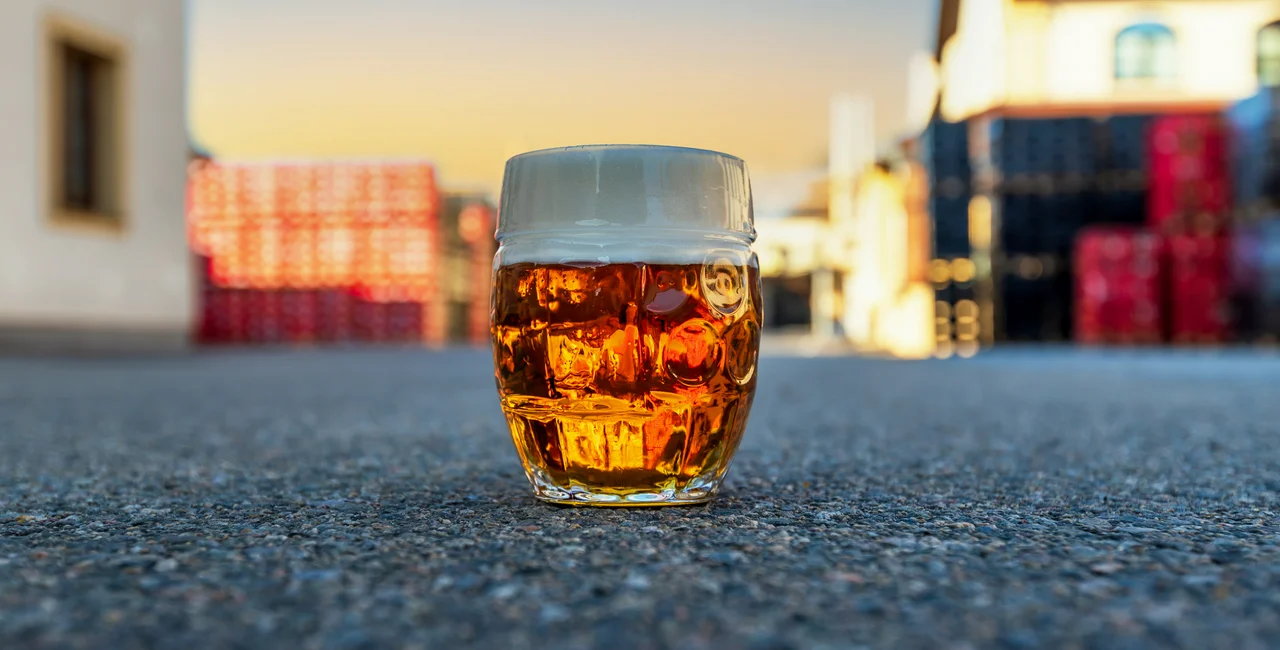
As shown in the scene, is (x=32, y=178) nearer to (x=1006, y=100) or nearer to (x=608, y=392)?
(x=608, y=392)

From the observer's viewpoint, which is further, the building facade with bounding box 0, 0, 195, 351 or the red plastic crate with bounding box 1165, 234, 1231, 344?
the red plastic crate with bounding box 1165, 234, 1231, 344

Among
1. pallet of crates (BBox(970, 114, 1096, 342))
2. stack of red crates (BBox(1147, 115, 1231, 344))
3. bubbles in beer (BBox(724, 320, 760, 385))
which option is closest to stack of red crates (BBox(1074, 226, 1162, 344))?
stack of red crates (BBox(1147, 115, 1231, 344))

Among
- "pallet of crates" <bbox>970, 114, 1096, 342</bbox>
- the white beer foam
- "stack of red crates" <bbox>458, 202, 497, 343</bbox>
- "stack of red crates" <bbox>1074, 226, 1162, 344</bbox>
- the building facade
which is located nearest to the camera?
the white beer foam

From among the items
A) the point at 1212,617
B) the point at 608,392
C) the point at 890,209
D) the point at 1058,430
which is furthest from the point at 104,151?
the point at 890,209

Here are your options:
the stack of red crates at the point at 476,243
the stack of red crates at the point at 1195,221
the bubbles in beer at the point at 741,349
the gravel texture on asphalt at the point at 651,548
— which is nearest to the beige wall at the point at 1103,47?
the stack of red crates at the point at 1195,221

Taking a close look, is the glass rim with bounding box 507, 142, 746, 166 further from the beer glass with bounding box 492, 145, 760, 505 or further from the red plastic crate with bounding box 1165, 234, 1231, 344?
the red plastic crate with bounding box 1165, 234, 1231, 344

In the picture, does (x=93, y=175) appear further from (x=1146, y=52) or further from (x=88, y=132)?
(x=1146, y=52)
